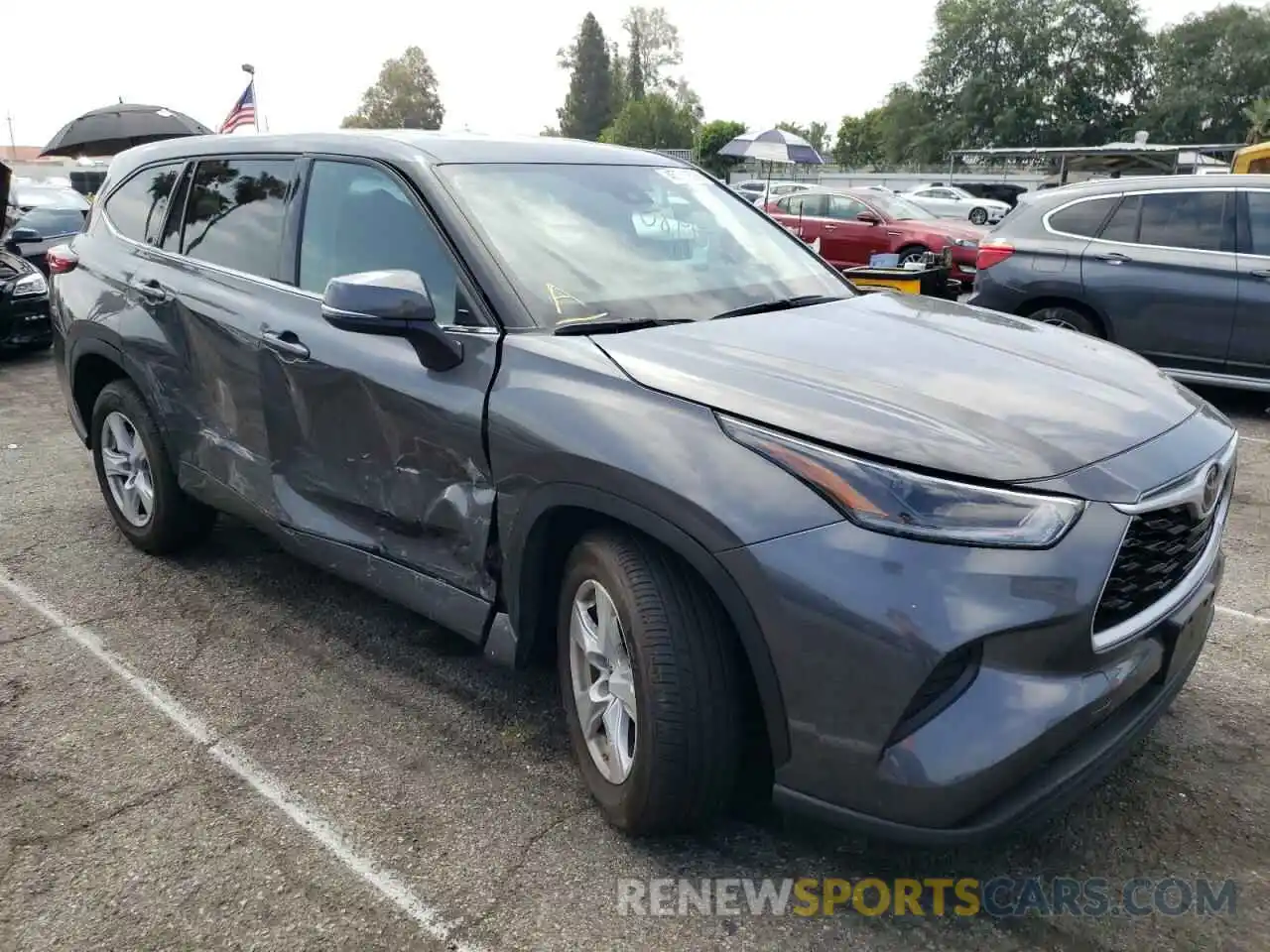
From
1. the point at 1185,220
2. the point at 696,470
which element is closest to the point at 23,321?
the point at 696,470

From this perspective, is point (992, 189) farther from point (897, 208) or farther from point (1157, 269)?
point (1157, 269)

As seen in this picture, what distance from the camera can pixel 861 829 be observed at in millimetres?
2055

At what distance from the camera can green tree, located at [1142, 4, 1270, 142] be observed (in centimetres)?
5278

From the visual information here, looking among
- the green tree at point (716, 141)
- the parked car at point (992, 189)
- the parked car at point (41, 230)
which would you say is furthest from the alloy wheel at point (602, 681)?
the green tree at point (716, 141)

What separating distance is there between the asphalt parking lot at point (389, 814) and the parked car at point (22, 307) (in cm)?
655

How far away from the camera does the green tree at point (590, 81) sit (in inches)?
3578

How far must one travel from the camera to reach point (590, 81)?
91.6 m

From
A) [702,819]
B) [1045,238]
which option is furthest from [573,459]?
[1045,238]

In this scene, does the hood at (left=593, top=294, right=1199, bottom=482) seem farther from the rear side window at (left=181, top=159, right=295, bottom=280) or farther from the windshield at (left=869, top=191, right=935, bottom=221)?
the windshield at (left=869, top=191, right=935, bottom=221)

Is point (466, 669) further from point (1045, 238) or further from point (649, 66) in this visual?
point (649, 66)

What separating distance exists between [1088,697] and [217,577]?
11.4 ft

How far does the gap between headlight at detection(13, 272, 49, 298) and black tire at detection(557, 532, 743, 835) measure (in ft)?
29.7

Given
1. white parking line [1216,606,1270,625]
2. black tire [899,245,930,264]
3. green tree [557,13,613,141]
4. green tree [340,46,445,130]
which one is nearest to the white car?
black tire [899,245,930,264]

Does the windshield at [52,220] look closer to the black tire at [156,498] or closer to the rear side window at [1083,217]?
the black tire at [156,498]
